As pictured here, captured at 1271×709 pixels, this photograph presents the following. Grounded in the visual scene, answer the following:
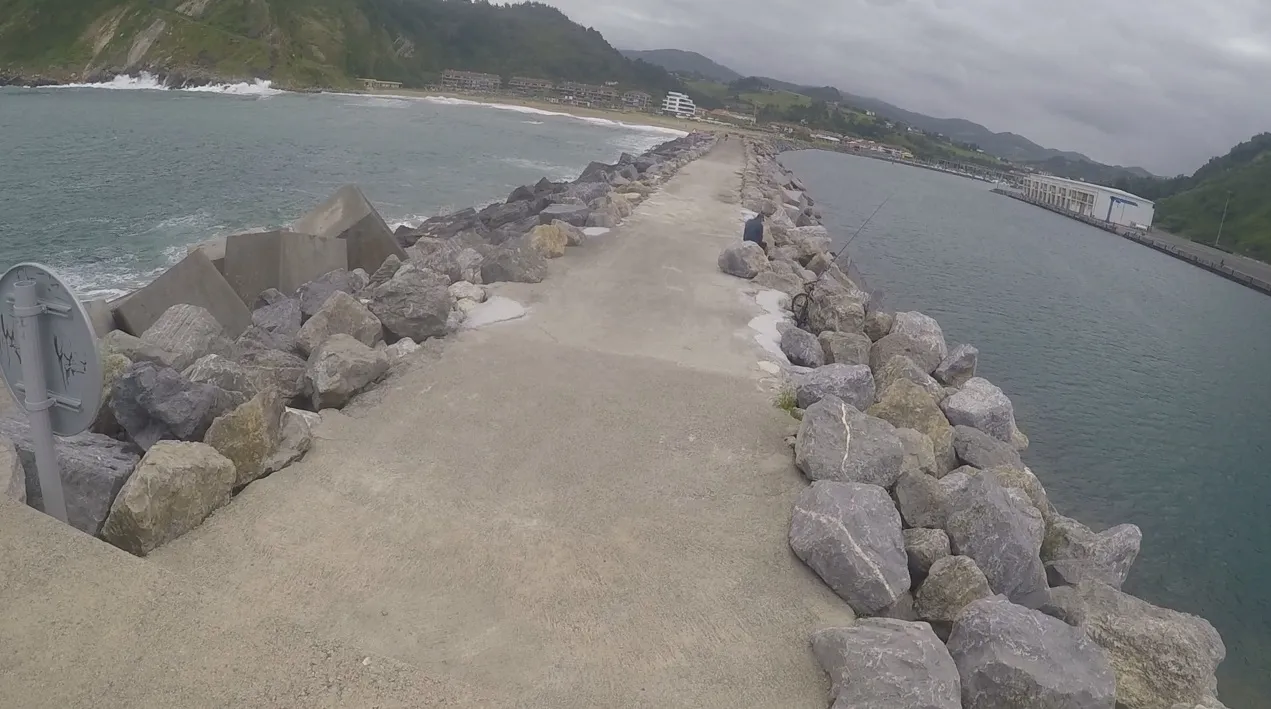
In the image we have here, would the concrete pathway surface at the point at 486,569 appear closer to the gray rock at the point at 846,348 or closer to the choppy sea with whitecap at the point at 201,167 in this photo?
the gray rock at the point at 846,348

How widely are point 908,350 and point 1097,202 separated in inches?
2898

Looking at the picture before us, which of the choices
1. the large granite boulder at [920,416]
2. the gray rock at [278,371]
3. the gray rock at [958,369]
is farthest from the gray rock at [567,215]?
the large granite boulder at [920,416]

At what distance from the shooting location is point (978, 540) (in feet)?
17.7

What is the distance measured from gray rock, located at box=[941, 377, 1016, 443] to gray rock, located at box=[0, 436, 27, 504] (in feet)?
26.2

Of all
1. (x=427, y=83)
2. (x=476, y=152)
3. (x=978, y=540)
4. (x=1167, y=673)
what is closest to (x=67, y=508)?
(x=978, y=540)

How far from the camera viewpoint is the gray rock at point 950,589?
15.8ft

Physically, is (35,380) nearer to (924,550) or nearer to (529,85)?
(924,550)

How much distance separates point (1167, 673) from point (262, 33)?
105985mm

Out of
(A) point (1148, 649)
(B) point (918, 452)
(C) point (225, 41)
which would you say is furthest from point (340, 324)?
(C) point (225, 41)

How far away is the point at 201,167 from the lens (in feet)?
88.4

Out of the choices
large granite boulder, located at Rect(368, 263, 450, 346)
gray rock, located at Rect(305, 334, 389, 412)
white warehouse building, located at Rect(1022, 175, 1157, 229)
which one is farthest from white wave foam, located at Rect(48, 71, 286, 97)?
white warehouse building, located at Rect(1022, 175, 1157, 229)

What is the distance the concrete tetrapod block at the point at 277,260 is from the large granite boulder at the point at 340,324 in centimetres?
375

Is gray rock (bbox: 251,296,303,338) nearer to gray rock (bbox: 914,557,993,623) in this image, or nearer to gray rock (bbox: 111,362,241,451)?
gray rock (bbox: 111,362,241,451)

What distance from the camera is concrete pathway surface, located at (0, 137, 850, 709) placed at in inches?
130
